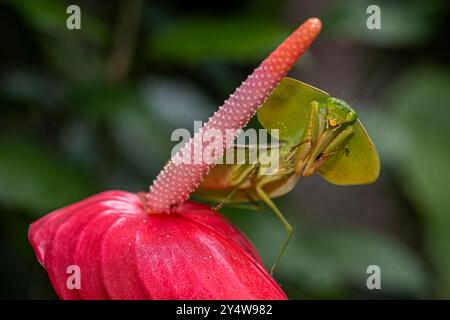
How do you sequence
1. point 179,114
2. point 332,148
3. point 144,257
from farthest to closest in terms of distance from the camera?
point 179,114, point 332,148, point 144,257

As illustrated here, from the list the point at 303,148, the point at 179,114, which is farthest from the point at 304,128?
the point at 179,114

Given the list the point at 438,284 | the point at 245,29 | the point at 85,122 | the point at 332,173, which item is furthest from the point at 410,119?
the point at 332,173

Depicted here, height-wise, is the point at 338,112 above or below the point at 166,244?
above

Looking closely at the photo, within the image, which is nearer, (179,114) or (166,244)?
(166,244)

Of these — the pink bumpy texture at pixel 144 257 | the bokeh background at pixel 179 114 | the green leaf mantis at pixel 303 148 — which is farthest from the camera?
the bokeh background at pixel 179 114

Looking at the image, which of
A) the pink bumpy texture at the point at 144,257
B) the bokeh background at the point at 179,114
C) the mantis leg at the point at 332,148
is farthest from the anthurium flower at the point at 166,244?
the bokeh background at the point at 179,114

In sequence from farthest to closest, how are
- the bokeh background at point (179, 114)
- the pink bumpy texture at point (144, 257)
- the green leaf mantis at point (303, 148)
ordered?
the bokeh background at point (179, 114), the green leaf mantis at point (303, 148), the pink bumpy texture at point (144, 257)

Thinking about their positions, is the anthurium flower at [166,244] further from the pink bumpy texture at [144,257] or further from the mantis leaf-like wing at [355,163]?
the mantis leaf-like wing at [355,163]

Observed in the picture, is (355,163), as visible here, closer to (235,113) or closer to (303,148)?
(303,148)
